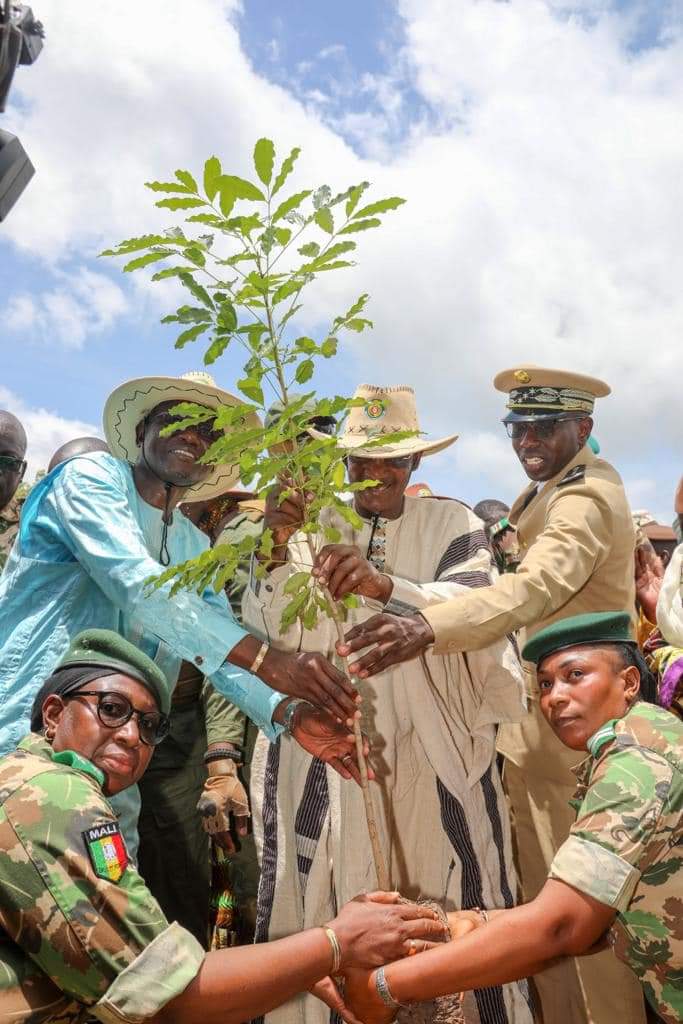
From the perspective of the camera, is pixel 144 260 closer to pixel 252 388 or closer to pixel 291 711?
pixel 252 388

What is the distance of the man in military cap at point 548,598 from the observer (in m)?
3.46

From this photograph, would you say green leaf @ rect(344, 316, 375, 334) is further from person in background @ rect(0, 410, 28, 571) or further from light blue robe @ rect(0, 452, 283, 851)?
person in background @ rect(0, 410, 28, 571)

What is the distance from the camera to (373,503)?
4148 millimetres

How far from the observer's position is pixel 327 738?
338 cm

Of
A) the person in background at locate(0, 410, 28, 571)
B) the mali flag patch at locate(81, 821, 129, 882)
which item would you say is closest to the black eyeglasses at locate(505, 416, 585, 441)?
the mali flag patch at locate(81, 821, 129, 882)

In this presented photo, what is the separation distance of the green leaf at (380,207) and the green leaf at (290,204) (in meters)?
0.17

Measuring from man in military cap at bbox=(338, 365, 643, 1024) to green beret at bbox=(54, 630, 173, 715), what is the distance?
0.78m

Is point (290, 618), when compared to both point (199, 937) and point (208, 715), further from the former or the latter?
point (199, 937)

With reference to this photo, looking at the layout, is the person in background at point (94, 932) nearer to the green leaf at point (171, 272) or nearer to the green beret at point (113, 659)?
the green beret at point (113, 659)

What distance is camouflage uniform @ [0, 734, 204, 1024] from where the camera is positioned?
2.00m

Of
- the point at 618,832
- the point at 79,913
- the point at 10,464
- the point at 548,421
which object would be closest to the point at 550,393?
the point at 548,421

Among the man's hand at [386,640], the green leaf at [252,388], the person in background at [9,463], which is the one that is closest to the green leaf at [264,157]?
the green leaf at [252,388]

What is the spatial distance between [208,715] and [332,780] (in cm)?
121

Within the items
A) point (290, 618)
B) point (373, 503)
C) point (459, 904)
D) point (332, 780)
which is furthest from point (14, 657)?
point (459, 904)
